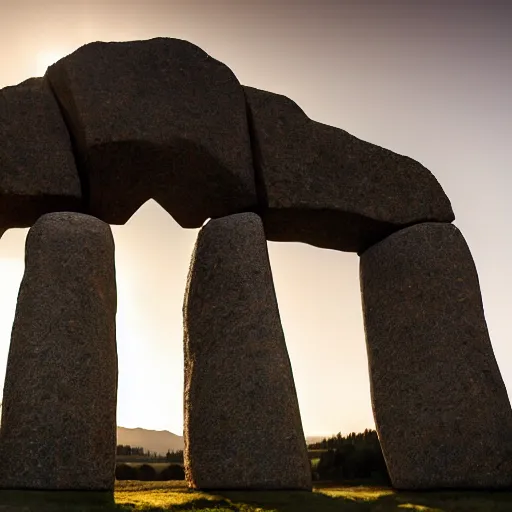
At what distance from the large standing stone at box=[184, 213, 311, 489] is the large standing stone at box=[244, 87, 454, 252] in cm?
78

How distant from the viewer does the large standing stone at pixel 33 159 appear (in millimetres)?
7145

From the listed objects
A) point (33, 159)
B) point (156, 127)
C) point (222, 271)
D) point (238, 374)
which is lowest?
point (238, 374)

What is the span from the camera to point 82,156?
24.2ft

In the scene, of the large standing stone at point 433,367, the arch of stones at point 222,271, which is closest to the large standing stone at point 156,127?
the arch of stones at point 222,271

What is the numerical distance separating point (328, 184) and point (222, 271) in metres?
1.80

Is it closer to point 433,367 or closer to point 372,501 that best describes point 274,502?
point 372,501

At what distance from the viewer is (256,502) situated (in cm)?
589

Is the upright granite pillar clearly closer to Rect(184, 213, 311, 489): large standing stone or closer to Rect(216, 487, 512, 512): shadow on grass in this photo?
Rect(184, 213, 311, 489): large standing stone

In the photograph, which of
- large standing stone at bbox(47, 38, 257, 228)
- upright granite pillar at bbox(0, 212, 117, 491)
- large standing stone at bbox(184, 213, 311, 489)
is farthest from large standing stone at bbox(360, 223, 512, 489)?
upright granite pillar at bbox(0, 212, 117, 491)

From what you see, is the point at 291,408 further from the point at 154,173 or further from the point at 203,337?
the point at 154,173

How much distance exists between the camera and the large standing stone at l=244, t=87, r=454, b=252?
7996 mm

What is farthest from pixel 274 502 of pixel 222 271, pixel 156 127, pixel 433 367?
pixel 156 127

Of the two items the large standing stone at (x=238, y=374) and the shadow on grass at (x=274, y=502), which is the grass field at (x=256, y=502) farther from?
the large standing stone at (x=238, y=374)

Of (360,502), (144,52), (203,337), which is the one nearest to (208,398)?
(203,337)
